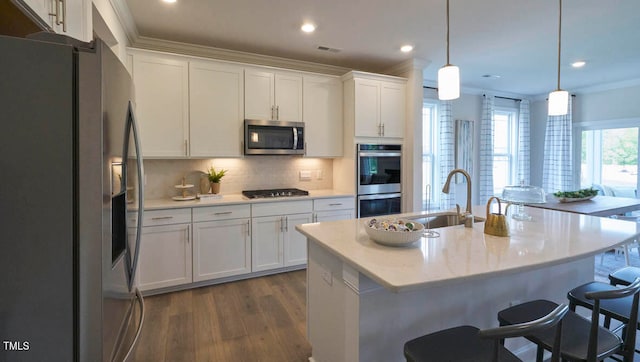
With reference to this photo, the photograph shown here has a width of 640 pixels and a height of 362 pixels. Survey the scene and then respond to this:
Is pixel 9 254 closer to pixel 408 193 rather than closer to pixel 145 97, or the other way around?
pixel 145 97

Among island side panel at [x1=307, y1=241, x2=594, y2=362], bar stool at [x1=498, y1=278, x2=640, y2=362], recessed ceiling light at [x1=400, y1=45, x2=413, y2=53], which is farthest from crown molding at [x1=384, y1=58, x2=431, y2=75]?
bar stool at [x1=498, y1=278, x2=640, y2=362]

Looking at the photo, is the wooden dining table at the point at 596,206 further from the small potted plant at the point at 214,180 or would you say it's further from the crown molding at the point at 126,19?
the crown molding at the point at 126,19

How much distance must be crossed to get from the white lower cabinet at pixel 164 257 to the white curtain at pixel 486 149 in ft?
16.8

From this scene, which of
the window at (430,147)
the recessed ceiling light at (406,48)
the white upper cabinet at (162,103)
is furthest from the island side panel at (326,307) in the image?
the window at (430,147)

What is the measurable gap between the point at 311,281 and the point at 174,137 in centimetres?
225

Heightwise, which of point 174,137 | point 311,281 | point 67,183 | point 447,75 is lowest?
point 311,281

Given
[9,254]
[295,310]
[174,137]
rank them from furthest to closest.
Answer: [174,137] < [295,310] < [9,254]

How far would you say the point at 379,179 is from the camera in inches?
163

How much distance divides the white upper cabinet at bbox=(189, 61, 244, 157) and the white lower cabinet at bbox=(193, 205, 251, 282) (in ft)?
2.22

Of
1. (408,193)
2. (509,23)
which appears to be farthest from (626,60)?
(408,193)

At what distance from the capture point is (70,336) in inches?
34.4

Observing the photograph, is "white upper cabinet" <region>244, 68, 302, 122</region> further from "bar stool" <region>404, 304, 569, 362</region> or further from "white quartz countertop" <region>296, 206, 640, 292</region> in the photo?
"bar stool" <region>404, 304, 569, 362</region>

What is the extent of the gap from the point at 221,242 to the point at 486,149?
4.92 meters

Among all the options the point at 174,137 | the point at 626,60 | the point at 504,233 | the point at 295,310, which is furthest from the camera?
the point at 626,60
